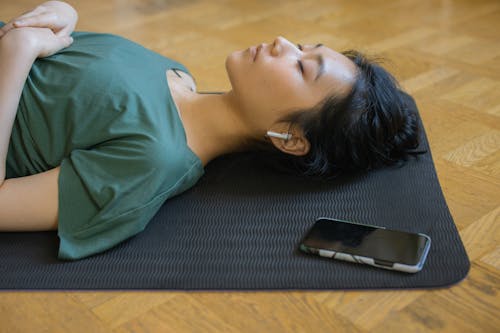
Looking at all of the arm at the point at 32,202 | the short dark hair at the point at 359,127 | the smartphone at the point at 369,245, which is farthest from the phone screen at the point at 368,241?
the arm at the point at 32,202

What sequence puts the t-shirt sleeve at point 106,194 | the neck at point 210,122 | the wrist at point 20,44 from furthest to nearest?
the neck at point 210,122, the wrist at point 20,44, the t-shirt sleeve at point 106,194

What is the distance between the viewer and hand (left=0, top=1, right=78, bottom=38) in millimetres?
1383

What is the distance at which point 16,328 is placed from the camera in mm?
1065

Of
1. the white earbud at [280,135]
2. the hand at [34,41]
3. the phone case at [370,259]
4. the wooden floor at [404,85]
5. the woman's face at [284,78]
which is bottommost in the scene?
the wooden floor at [404,85]

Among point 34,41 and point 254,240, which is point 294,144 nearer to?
point 254,240

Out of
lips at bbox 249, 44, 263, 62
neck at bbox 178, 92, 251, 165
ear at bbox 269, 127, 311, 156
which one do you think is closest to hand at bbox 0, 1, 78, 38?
neck at bbox 178, 92, 251, 165

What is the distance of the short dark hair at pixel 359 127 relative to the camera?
1.36 meters

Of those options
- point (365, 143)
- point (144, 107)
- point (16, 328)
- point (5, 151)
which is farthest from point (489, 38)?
point (16, 328)

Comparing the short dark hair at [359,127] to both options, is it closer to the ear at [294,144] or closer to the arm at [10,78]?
the ear at [294,144]

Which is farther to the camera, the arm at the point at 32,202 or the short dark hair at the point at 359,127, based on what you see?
the short dark hair at the point at 359,127

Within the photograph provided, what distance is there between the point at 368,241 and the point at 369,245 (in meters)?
0.01

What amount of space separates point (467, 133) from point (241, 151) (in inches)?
23.1

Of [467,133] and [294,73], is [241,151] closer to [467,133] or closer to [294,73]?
[294,73]

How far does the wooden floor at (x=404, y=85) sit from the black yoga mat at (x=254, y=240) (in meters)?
0.03
